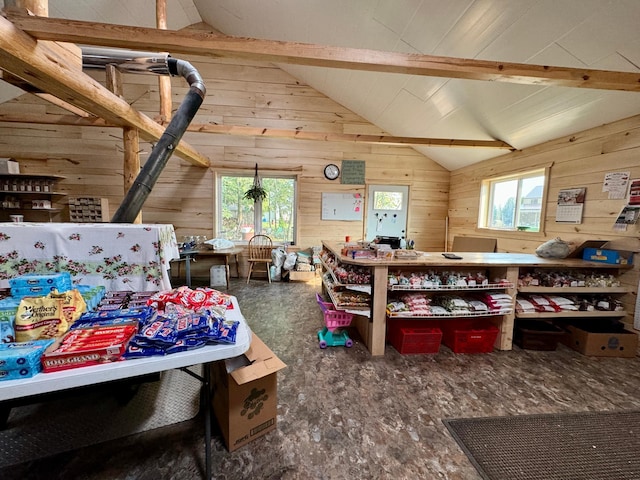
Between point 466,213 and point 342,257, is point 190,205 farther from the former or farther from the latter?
point 466,213

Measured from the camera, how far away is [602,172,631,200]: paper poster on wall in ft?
7.24

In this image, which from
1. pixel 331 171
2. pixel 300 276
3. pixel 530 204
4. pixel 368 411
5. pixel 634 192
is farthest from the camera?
pixel 331 171

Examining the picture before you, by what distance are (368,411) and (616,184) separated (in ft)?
9.67

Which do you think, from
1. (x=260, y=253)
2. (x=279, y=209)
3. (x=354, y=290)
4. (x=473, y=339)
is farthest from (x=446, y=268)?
(x=279, y=209)

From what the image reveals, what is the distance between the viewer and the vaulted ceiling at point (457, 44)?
5.69 ft

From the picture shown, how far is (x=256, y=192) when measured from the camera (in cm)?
453

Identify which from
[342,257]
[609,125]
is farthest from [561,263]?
[342,257]

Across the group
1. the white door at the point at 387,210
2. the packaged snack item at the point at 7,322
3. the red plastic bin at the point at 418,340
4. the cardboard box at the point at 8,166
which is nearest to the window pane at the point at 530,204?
the white door at the point at 387,210

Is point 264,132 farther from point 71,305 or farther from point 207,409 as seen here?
point 207,409

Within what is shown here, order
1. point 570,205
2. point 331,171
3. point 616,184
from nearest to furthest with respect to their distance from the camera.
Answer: point 616,184 → point 570,205 → point 331,171

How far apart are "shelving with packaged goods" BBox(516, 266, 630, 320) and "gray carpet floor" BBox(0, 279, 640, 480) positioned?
0.37 m

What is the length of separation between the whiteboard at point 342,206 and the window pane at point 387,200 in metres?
0.33

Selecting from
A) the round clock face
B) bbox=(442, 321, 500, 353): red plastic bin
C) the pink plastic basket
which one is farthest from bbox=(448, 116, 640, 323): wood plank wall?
the round clock face

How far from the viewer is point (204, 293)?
1.26 m
